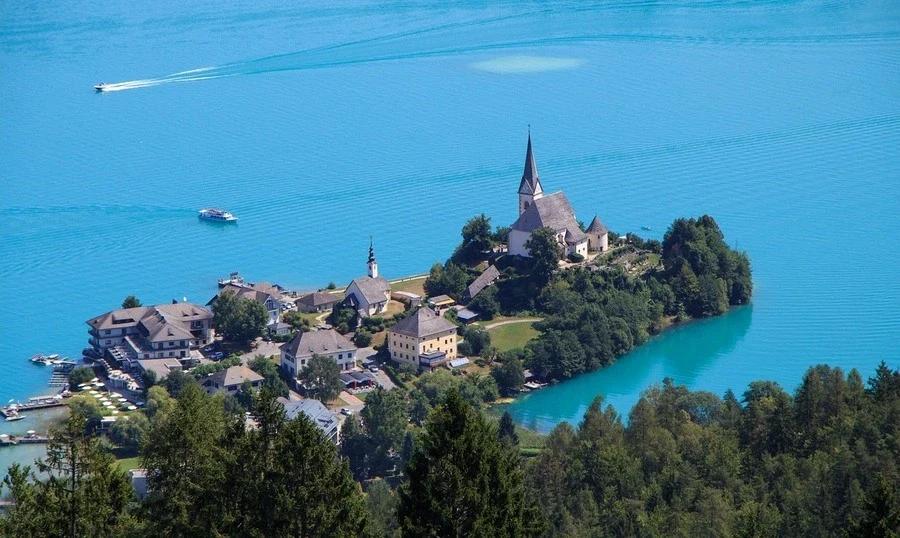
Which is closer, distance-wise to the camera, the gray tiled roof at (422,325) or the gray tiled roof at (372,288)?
the gray tiled roof at (422,325)

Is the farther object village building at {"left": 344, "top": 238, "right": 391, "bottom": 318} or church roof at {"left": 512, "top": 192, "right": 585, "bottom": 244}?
church roof at {"left": 512, "top": 192, "right": 585, "bottom": 244}

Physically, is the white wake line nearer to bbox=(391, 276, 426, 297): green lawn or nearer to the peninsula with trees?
the peninsula with trees

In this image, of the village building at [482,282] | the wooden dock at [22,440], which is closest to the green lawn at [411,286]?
the village building at [482,282]

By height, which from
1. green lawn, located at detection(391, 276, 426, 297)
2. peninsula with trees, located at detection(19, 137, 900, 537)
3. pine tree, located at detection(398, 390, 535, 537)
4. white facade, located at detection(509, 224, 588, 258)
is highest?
white facade, located at detection(509, 224, 588, 258)

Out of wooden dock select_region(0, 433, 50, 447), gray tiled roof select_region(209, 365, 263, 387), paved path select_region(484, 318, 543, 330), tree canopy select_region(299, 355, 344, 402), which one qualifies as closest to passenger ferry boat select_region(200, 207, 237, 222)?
paved path select_region(484, 318, 543, 330)

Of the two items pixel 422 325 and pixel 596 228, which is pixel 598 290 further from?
pixel 422 325

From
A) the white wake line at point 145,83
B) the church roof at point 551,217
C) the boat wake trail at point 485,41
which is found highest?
the boat wake trail at point 485,41

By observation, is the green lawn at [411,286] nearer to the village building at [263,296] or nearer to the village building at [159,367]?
the village building at [263,296]
